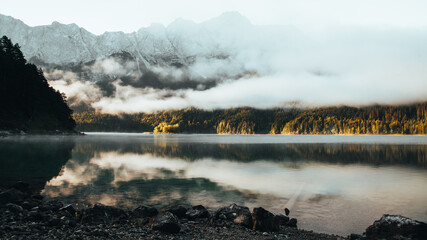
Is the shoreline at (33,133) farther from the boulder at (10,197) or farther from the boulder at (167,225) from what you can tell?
the boulder at (167,225)

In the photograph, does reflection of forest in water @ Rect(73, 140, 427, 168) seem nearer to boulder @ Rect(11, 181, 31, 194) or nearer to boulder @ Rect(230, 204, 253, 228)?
boulder @ Rect(11, 181, 31, 194)

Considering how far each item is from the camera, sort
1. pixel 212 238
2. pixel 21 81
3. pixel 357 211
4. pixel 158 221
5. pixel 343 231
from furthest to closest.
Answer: pixel 21 81 < pixel 357 211 < pixel 343 231 < pixel 158 221 < pixel 212 238

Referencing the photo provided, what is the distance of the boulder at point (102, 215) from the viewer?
1556cm

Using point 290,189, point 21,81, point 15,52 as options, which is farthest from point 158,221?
point 15,52

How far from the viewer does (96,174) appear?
3562 centimetres

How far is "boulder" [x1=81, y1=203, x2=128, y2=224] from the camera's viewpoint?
15.6 meters

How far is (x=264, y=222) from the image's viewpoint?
15422mm

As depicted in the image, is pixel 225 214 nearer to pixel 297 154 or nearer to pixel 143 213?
pixel 143 213

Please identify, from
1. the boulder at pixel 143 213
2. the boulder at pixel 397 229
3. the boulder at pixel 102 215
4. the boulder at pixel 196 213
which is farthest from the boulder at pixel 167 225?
the boulder at pixel 397 229

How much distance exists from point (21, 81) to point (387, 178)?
5256 inches

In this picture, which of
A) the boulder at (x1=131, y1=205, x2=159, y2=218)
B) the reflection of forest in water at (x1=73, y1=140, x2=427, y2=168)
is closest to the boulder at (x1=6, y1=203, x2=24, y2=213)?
the boulder at (x1=131, y1=205, x2=159, y2=218)

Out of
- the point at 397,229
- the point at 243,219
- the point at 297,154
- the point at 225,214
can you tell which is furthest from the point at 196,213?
the point at 297,154

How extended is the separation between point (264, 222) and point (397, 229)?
6052mm

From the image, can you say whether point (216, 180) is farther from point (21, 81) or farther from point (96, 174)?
point (21, 81)
